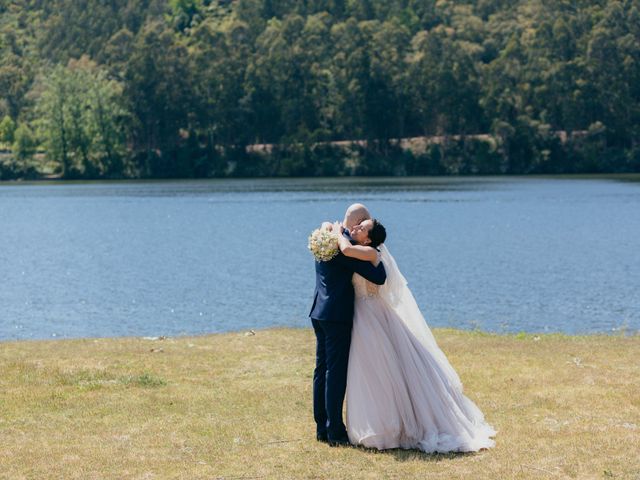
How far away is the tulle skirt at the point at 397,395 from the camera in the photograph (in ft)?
31.6

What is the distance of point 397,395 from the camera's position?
9.76 metres

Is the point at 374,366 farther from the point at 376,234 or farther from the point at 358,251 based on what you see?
the point at 376,234

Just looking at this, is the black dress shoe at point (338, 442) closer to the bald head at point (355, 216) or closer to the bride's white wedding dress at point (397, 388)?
the bride's white wedding dress at point (397, 388)

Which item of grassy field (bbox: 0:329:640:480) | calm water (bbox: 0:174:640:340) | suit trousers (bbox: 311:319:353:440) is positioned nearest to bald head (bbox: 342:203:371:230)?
suit trousers (bbox: 311:319:353:440)

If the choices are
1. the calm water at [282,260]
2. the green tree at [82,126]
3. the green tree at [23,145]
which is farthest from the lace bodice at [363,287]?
the green tree at [23,145]

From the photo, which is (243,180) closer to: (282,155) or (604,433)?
(282,155)

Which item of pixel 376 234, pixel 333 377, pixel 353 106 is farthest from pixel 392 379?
pixel 353 106

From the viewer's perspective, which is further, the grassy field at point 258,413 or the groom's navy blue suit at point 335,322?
the groom's navy blue suit at point 335,322

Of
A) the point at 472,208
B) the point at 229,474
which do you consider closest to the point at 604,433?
the point at 229,474

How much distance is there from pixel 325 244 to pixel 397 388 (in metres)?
→ 1.60

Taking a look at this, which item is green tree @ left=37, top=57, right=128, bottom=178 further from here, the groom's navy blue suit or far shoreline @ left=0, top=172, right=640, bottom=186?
the groom's navy blue suit

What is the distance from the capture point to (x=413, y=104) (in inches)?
4914

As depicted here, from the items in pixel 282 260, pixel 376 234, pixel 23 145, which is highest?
pixel 376 234

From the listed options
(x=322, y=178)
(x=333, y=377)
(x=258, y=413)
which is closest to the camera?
(x=333, y=377)
